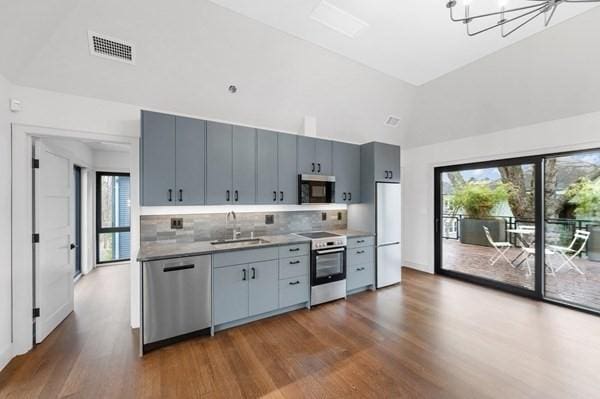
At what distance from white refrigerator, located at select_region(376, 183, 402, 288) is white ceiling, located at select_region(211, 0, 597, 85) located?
189 centimetres

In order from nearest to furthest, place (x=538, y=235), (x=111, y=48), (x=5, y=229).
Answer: (x=5, y=229), (x=111, y=48), (x=538, y=235)

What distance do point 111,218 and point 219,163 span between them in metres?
4.28

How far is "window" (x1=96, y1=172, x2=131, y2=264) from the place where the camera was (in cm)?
551

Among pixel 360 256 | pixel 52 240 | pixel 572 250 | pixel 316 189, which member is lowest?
pixel 360 256

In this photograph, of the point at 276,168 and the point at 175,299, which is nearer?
the point at 175,299

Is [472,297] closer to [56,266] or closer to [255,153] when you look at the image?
[255,153]

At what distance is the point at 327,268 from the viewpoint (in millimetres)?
3541

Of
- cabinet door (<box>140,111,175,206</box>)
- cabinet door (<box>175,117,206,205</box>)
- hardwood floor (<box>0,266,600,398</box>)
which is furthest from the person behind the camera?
Result: cabinet door (<box>175,117,206,205</box>)

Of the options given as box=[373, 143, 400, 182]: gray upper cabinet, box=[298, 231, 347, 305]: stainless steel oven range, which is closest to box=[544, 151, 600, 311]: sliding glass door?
box=[373, 143, 400, 182]: gray upper cabinet

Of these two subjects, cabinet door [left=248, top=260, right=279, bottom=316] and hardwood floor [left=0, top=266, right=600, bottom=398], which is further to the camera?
cabinet door [left=248, top=260, right=279, bottom=316]

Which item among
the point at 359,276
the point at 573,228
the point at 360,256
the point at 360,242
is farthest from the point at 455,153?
the point at 359,276

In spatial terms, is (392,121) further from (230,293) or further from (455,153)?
(230,293)

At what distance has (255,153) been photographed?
10.9 ft

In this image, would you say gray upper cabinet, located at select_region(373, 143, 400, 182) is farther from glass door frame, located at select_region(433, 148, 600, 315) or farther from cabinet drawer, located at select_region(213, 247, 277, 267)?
cabinet drawer, located at select_region(213, 247, 277, 267)
